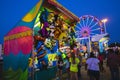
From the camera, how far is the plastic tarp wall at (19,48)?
795 cm

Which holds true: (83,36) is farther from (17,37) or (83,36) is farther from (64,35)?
(17,37)

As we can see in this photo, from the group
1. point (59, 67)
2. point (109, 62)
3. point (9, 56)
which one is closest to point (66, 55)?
point (59, 67)

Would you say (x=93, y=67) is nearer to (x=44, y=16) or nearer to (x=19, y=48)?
(x=19, y=48)

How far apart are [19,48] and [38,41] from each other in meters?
1.66

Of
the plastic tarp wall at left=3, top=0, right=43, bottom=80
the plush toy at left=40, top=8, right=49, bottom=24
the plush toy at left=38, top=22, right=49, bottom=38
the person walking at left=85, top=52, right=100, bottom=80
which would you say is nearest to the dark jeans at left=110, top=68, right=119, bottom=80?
the person walking at left=85, top=52, right=100, bottom=80

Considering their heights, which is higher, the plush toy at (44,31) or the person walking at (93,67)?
the plush toy at (44,31)

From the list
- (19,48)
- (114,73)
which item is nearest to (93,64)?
(114,73)

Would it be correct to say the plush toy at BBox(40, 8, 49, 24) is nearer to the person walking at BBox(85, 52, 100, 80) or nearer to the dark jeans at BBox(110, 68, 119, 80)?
the person walking at BBox(85, 52, 100, 80)

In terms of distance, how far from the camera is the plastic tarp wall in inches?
313

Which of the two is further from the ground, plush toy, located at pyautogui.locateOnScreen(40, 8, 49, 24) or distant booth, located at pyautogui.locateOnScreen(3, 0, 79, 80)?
plush toy, located at pyautogui.locateOnScreen(40, 8, 49, 24)

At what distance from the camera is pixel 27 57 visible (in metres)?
7.87

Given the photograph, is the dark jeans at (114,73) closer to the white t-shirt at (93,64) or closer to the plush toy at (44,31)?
the white t-shirt at (93,64)

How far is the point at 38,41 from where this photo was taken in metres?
9.98

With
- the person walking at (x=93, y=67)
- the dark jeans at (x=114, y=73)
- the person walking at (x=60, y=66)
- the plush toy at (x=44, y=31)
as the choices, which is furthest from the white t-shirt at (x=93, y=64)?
the person walking at (x=60, y=66)
